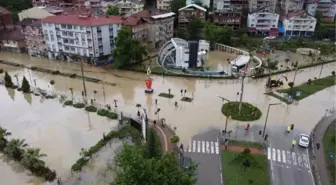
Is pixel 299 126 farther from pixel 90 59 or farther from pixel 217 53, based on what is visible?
pixel 90 59

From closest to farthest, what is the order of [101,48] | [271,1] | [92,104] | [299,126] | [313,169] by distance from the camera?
[313,169] < [299,126] < [92,104] < [101,48] < [271,1]

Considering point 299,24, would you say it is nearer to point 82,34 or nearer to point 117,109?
point 82,34

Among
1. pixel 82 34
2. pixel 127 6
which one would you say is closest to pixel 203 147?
pixel 82 34

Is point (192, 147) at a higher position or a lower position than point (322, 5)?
lower

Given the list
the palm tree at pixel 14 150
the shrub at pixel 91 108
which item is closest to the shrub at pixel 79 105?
the shrub at pixel 91 108

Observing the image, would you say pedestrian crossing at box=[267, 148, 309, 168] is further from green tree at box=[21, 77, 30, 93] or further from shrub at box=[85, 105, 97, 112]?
green tree at box=[21, 77, 30, 93]

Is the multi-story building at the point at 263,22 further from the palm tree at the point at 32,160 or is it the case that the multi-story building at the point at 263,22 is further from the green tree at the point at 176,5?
the palm tree at the point at 32,160

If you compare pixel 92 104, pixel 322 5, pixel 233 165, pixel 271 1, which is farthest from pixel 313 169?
pixel 322 5
